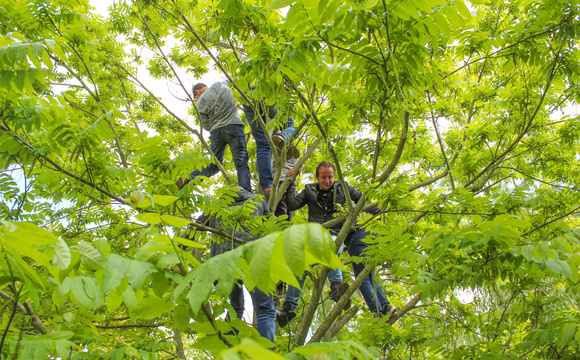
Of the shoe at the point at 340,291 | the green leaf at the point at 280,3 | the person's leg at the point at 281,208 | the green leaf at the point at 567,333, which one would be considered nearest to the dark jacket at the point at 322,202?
the person's leg at the point at 281,208

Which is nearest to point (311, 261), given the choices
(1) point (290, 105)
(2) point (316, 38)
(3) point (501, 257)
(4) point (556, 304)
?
(2) point (316, 38)

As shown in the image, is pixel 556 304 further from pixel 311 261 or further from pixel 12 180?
pixel 12 180

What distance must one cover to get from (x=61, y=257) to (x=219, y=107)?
4244 millimetres

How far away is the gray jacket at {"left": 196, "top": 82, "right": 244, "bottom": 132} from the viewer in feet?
16.7

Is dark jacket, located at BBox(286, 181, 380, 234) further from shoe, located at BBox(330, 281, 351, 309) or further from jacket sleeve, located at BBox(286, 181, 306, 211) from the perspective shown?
shoe, located at BBox(330, 281, 351, 309)

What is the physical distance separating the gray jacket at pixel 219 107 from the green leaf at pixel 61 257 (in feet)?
13.3

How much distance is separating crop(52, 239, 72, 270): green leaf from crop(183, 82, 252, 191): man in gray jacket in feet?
12.5

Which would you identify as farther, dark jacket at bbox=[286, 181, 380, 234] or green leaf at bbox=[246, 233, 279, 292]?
dark jacket at bbox=[286, 181, 380, 234]

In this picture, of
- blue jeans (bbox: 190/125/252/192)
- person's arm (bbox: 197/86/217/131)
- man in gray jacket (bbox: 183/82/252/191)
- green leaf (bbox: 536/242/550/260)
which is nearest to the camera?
green leaf (bbox: 536/242/550/260)

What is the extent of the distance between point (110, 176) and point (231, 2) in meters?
1.67

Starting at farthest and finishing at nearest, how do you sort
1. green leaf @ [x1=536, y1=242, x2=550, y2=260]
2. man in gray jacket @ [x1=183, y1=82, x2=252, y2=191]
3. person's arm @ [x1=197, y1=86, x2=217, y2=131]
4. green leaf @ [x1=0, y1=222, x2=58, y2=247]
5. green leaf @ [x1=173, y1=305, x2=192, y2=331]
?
person's arm @ [x1=197, y1=86, x2=217, y2=131], man in gray jacket @ [x1=183, y1=82, x2=252, y2=191], green leaf @ [x1=536, y1=242, x2=550, y2=260], green leaf @ [x1=173, y1=305, x2=192, y2=331], green leaf @ [x1=0, y1=222, x2=58, y2=247]

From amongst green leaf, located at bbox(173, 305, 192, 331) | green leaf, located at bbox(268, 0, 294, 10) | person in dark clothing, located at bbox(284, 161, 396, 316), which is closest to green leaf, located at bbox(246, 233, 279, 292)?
green leaf, located at bbox(173, 305, 192, 331)

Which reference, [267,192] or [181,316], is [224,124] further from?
[181,316]

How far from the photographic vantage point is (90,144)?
268cm
